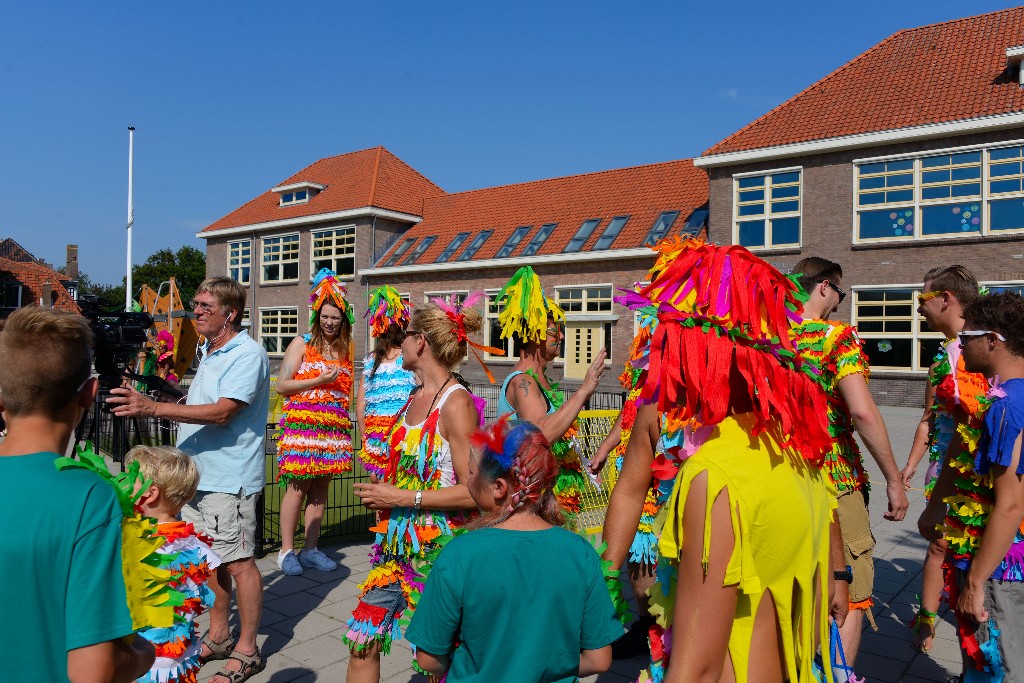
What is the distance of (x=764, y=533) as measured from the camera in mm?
1632

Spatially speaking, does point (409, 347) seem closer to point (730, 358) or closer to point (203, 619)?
point (730, 358)

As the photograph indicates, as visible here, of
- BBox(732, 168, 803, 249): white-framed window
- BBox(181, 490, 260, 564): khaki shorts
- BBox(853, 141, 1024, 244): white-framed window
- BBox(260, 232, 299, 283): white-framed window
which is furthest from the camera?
BBox(260, 232, 299, 283): white-framed window

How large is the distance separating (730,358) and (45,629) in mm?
1662

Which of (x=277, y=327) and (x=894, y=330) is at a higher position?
(x=277, y=327)

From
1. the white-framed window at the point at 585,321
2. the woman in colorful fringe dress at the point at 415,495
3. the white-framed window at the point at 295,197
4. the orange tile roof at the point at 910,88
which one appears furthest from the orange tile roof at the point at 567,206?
the woman in colorful fringe dress at the point at 415,495

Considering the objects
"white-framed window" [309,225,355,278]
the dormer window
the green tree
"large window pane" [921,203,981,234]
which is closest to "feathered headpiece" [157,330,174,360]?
"large window pane" [921,203,981,234]

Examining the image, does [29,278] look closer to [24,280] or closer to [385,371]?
[24,280]

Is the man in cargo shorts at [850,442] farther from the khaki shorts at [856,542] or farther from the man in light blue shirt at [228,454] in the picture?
the man in light blue shirt at [228,454]

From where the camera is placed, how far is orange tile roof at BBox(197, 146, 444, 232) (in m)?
33.5

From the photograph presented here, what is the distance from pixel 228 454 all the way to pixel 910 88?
892 inches

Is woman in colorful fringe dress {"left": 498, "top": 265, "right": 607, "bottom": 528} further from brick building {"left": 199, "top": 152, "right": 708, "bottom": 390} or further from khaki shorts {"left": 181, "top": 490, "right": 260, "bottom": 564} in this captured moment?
brick building {"left": 199, "top": 152, "right": 708, "bottom": 390}

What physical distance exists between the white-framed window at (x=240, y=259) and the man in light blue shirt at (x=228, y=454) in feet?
113

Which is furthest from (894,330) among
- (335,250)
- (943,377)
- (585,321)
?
(335,250)

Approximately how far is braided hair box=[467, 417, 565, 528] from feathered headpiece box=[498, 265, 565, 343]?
223 cm
